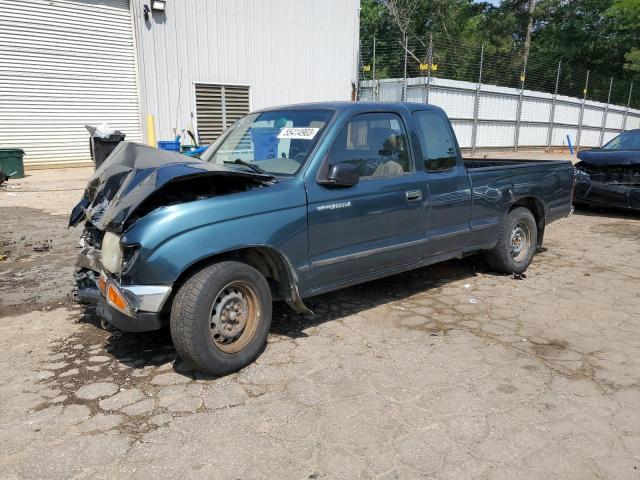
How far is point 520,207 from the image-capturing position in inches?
229

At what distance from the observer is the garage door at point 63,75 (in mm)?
12844

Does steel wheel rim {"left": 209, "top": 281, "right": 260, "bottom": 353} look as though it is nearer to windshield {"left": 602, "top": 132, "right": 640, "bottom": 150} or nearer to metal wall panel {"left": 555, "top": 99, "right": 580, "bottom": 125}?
windshield {"left": 602, "top": 132, "right": 640, "bottom": 150}

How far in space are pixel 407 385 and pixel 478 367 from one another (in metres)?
0.61

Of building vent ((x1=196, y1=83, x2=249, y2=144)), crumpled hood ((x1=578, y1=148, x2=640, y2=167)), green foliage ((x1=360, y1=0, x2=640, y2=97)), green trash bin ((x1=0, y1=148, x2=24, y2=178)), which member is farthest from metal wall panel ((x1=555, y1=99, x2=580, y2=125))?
green trash bin ((x1=0, y1=148, x2=24, y2=178))

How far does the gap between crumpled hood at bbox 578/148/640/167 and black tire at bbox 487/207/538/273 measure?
4.06 metres

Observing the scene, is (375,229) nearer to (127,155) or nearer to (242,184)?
(242,184)

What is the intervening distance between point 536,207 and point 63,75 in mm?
12575

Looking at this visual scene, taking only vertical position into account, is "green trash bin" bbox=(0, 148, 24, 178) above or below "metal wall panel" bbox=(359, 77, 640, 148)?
below

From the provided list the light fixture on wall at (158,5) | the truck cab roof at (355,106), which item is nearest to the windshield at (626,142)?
the truck cab roof at (355,106)

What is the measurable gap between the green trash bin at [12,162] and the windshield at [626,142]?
519 inches

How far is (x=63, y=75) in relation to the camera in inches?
530

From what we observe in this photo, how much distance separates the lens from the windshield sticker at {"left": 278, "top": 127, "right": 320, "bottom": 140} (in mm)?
4059

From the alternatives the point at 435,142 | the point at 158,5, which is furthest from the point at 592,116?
the point at 435,142

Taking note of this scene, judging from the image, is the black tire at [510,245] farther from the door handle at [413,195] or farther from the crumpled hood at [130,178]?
the crumpled hood at [130,178]
